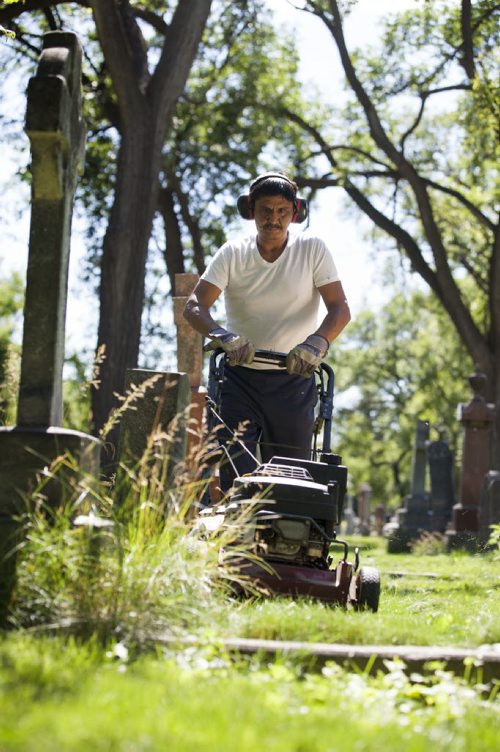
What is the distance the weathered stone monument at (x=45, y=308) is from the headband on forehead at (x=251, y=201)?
1256mm

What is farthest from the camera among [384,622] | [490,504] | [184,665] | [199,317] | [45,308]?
[490,504]

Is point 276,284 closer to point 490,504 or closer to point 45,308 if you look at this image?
point 45,308

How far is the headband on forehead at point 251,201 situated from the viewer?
605 centimetres

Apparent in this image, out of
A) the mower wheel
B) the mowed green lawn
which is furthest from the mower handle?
the mowed green lawn

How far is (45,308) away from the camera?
479 centimetres

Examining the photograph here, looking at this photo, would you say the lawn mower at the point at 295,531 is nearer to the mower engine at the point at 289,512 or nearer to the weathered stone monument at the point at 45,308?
the mower engine at the point at 289,512

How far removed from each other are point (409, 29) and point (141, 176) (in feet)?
31.3

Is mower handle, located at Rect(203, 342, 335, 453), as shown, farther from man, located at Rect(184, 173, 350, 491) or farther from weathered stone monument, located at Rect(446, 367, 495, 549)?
weathered stone monument, located at Rect(446, 367, 495, 549)

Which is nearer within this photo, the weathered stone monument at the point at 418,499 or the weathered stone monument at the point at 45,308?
the weathered stone monument at the point at 45,308

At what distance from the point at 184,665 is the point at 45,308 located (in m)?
1.74

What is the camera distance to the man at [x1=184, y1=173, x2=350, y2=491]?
6027 millimetres

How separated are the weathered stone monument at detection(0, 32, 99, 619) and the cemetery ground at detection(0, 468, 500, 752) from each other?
0.24 meters

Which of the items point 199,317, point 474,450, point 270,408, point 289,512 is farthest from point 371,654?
point 474,450

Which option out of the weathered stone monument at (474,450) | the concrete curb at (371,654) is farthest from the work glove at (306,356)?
the weathered stone monument at (474,450)
